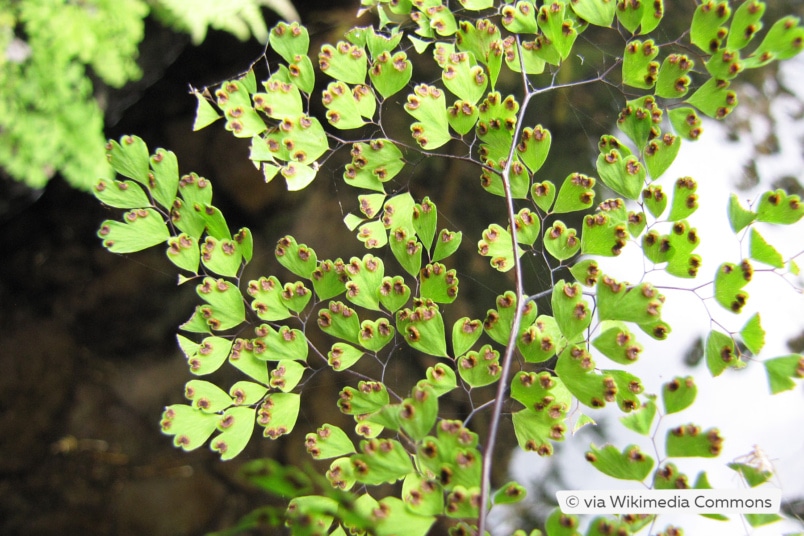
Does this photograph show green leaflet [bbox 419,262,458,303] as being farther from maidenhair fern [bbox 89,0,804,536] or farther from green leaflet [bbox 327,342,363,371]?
green leaflet [bbox 327,342,363,371]

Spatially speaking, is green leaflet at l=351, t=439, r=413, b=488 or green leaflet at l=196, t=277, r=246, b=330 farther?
green leaflet at l=196, t=277, r=246, b=330

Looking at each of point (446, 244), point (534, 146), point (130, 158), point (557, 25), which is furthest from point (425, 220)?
point (130, 158)

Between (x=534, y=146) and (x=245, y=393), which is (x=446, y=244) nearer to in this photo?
(x=534, y=146)

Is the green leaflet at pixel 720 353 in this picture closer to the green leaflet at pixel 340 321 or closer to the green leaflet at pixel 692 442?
the green leaflet at pixel 692 442

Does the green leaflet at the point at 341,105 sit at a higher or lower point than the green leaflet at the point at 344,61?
lower

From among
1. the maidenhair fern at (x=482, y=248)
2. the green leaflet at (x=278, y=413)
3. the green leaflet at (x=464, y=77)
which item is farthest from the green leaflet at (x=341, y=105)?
the green leaflet at (x=278, y=413)

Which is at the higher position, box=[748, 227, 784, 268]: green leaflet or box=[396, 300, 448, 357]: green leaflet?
box=[748, 227, 784, 268]: green leaflet

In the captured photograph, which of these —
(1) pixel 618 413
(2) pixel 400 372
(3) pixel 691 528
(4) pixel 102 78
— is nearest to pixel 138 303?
(4) pixel 102 78

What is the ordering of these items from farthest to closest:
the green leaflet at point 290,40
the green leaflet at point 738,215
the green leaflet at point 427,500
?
the green leaflet at point 290,40
the green leaflet at point 738,215
the green leaflet at point 427,500

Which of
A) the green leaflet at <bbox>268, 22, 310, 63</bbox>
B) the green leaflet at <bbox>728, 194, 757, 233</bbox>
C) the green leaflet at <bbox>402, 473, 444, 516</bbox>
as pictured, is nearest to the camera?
the green leaflet at <bbox>402, 473, 444, 516</bbox>

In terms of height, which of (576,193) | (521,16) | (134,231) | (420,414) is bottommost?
(134,231)

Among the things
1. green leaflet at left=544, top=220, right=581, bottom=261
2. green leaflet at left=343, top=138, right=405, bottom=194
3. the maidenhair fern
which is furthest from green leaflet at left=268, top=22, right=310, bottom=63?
green leaflet at left=544, top=220, right=581, bottom=261

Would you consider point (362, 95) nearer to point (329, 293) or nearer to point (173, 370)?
point (329, 293)
